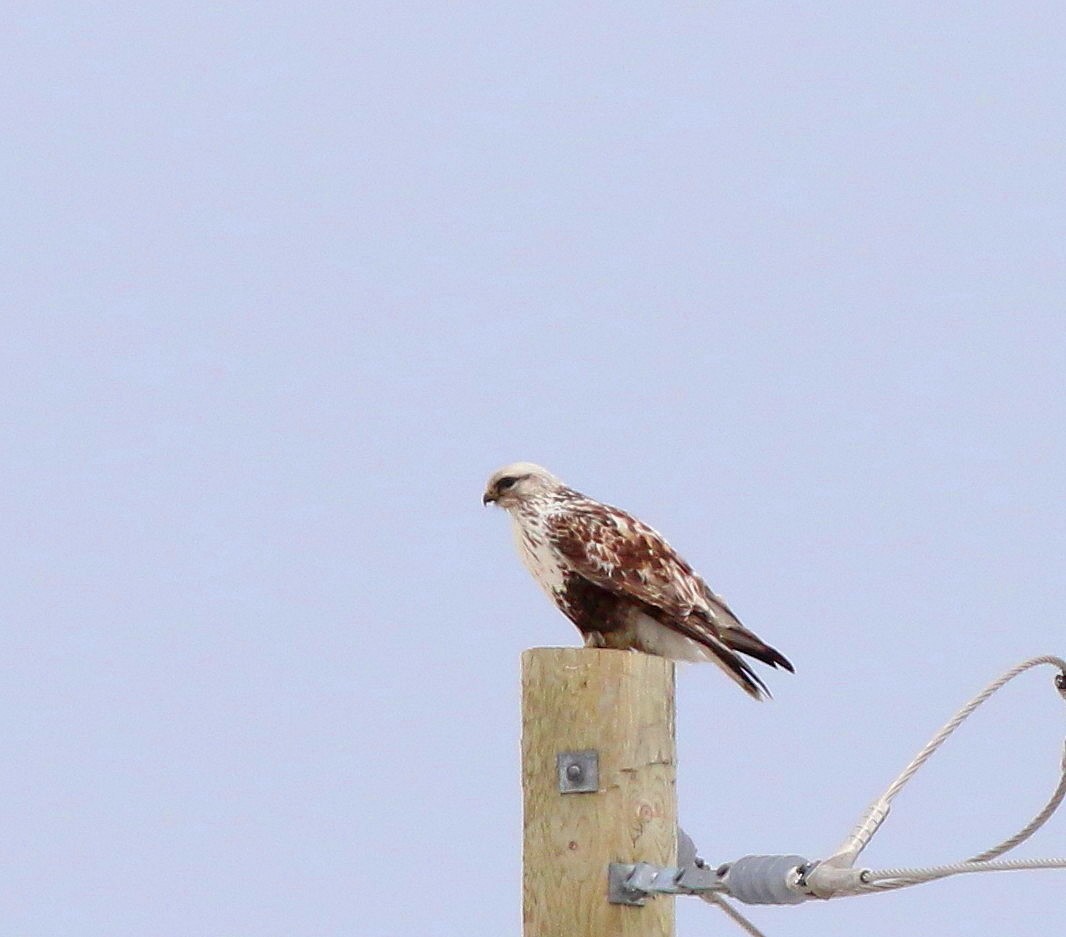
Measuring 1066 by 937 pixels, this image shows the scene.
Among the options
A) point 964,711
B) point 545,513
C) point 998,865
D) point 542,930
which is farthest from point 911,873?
point 545,513

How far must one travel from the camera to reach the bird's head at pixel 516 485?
6.79m

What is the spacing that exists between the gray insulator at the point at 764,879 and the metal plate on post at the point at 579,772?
377mm

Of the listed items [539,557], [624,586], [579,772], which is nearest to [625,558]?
[624,586]

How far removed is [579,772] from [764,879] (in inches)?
19.4

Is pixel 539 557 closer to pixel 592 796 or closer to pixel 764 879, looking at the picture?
pixel 592 796

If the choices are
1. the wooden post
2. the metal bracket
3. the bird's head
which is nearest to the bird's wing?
the bird's head

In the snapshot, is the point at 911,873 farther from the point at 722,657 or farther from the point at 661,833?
the point at 722,657

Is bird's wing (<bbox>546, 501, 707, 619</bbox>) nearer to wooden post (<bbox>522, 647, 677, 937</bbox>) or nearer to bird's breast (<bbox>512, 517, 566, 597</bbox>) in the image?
bird's breast (<bbox>512, 517, 566, 597</bbox>)

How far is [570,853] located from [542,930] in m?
0.19

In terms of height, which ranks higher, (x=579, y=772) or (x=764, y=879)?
(x=579, y=772)

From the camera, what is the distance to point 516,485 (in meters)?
6.80

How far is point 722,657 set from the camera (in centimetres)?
630

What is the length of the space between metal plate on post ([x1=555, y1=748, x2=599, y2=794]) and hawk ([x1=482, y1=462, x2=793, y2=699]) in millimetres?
1449

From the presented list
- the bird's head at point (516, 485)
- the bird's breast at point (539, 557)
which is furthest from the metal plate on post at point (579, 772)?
the bird's head at point (516, 485)
